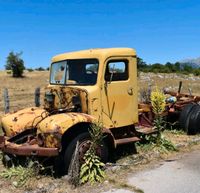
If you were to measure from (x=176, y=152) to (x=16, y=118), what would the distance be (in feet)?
12.2

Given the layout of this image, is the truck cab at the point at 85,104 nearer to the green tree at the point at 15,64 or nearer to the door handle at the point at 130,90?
the door handle at the point at 130,90

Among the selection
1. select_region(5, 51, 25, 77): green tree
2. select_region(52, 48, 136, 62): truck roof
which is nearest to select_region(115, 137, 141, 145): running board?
select_region(52, 48, 136, 62): truck roof

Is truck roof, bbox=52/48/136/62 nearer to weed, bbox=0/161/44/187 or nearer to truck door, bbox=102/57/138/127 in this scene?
truck door, bbox=102/57/138/127

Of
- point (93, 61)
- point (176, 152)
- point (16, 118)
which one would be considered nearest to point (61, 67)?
point (93, 61)

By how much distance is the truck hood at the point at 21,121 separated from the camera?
811 centimetres

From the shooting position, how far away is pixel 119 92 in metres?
8.02

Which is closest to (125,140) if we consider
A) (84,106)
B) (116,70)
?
(84,106)

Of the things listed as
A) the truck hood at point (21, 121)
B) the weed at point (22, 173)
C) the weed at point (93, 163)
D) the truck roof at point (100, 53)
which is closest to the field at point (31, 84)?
the truck hood at point (21, 121)

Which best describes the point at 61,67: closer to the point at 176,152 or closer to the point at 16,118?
the point at 16,118

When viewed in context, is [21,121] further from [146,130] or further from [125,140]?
[146,130]

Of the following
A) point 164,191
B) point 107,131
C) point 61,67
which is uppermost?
point 61,67

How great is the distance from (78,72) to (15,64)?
49013 mm

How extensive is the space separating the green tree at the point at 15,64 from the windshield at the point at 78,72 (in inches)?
1874

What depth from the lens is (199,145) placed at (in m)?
9.75
